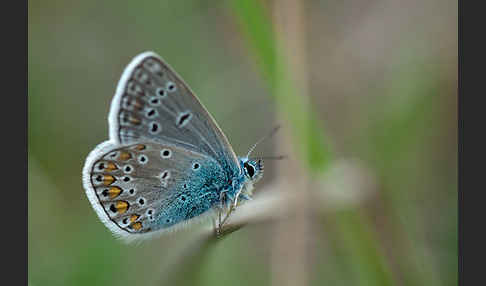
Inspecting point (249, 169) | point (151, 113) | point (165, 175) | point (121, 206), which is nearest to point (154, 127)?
point (151, 113)

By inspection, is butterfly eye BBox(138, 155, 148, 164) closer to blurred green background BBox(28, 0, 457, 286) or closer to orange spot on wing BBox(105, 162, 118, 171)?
orange spot on wing BBox(105, 162, 118, 171)

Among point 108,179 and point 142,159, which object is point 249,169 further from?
point 108,179

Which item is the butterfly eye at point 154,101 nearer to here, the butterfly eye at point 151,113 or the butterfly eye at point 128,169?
the butterfly eye at point 151,113

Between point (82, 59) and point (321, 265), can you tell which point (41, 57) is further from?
point (321, 265)

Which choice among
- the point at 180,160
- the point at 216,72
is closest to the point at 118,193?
the point at 180,160

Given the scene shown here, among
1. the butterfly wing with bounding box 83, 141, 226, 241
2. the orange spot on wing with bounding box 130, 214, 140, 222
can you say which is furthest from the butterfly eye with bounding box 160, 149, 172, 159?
the orange spot on wing with bounding box 130, 214, 140, 222
